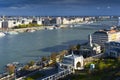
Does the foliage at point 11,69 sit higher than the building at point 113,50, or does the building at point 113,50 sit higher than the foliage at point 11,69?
the building at point 113,50

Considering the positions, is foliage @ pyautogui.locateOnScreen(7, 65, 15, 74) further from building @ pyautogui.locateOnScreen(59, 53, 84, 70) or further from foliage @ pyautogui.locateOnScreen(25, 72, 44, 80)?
building @ pyautogui.locateOnScreen(59, 53, 84, 70)

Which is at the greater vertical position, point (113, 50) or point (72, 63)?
point (113, 50)

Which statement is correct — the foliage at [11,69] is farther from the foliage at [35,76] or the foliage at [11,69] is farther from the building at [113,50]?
the building at [113,50]

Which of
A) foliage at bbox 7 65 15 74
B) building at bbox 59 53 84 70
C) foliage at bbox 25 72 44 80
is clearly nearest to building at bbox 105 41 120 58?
building at bbox 59 53 84 70

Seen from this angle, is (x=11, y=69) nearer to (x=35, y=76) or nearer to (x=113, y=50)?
(x=35, y=76)

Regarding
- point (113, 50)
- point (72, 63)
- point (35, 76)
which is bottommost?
point (35, 76)

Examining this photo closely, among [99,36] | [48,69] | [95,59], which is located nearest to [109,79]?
[48,69]

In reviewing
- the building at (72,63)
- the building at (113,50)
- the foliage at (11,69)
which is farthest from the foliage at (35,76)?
the building at (113,50)

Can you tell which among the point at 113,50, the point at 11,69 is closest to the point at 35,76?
the point at 11,69

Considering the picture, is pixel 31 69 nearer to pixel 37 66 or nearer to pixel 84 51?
pixel 37 66

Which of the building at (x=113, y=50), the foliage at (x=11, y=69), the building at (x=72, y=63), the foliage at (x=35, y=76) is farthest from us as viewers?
the building at (x=113, y=50)

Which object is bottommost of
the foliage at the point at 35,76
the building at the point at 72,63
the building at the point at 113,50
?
the foliage at the point at 35,76
